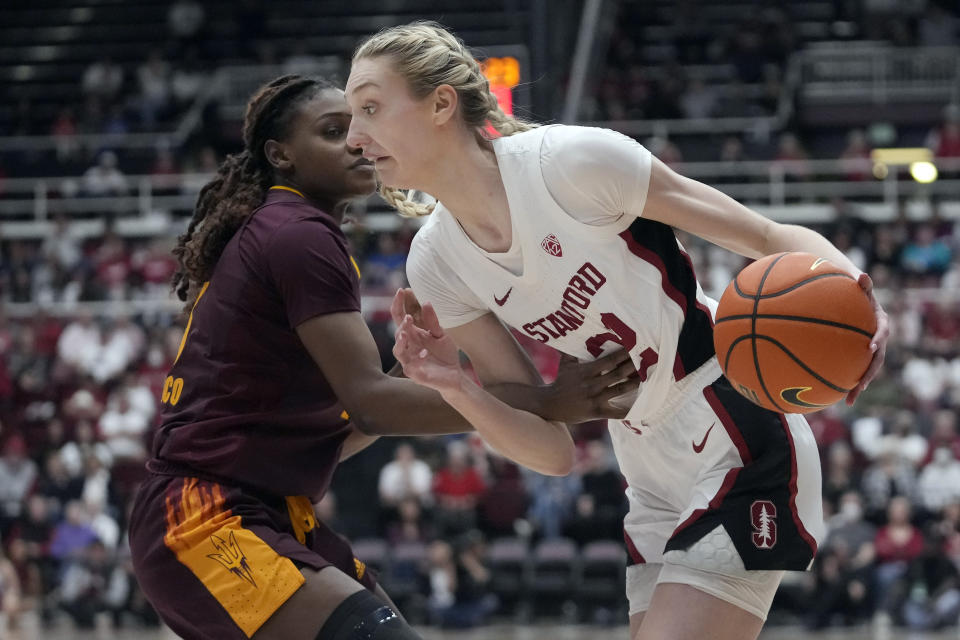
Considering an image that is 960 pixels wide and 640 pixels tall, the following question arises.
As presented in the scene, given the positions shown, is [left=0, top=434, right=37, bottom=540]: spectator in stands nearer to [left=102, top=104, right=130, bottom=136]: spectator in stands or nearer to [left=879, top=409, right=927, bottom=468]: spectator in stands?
[left=102, top=104, right=130, bottom=136]: spectator in stands

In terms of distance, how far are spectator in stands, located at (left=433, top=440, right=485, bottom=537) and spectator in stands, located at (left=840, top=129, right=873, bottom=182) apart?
279 inches

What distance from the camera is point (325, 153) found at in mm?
3420

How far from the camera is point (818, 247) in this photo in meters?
3.07

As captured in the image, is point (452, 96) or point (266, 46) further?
point (266, 46)

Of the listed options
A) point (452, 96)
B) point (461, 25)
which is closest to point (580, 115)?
point (461, 25)

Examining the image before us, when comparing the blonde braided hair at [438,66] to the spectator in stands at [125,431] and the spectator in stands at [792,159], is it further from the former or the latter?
the spectator in stands at [792,159]

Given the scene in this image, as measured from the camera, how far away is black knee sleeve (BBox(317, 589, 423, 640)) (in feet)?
9.49

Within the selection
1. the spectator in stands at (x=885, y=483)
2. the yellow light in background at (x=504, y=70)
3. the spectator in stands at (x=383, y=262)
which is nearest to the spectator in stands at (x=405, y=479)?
the spectator in stands at (x=383, y=262)

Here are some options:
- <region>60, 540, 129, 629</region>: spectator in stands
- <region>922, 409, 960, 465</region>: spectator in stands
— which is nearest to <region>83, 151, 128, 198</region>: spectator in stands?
<region>60, 540, 129, 629</region>: spectator in stands

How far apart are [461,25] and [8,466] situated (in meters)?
11.7

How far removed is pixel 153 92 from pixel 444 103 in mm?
17471

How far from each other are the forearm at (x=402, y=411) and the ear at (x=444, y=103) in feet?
2.16

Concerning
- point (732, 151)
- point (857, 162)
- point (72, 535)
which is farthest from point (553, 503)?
point (857, 162)

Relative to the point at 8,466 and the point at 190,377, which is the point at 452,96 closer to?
the point at 190,377
